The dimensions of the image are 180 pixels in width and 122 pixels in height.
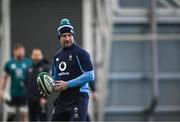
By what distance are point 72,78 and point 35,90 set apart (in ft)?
17.4

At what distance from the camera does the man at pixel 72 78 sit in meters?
11.0

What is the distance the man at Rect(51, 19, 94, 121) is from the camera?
11.0 metres

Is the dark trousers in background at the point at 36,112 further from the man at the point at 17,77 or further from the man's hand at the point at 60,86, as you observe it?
the man's hand at the point at 60,86

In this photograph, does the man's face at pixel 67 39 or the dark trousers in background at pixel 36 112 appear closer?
the man's face at pixel 67 39

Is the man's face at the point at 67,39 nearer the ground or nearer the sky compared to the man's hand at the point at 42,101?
nearer the sky

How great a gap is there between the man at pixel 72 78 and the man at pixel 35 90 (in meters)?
4.72

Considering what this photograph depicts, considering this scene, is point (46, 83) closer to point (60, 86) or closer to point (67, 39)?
point (60, 86)

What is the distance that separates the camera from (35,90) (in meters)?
16.3

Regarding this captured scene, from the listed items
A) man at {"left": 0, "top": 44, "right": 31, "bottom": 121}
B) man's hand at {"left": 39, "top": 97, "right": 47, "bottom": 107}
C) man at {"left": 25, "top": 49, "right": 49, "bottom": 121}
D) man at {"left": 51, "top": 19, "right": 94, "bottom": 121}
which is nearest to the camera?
man at {"left": 51, "top": 19, "right": 94, "bottom": 121}

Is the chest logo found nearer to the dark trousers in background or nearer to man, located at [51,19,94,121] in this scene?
man, located at [51,19,94,121]

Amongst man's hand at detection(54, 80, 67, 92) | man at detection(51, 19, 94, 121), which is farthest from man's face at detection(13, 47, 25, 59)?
man's hand at detection(54, 80, 67, 92)

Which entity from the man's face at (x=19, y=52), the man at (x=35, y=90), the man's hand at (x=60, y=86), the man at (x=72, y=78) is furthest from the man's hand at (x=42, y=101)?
the man's hand at (x=60, y=86)

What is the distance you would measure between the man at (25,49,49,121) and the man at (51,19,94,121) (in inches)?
186

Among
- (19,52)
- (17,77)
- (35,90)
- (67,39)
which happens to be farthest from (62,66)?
(17,77)
